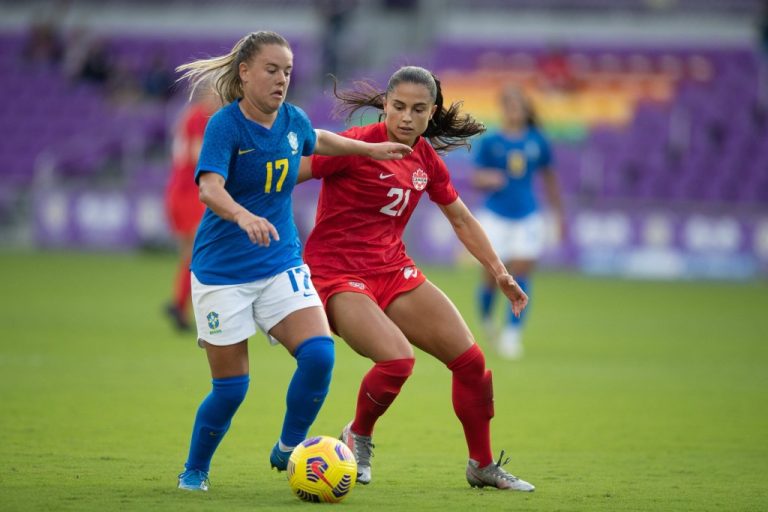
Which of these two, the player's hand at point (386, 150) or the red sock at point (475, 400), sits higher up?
the player's hand at point (386, 150)

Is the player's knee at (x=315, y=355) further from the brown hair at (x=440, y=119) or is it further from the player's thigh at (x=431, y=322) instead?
the brown hair at (x=440, y=119)

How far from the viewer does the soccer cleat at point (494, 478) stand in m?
6.50

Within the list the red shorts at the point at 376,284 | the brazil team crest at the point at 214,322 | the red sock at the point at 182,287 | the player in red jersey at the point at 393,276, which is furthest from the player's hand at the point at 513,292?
the red sock at the point at 182,287

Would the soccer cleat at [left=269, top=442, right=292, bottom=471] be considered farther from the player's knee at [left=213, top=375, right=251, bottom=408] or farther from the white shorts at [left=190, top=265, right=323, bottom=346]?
the white shorts at [left=190, top=265, right=323, bottom=346]

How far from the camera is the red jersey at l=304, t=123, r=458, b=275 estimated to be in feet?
22.1

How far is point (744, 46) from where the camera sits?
32.8 meters

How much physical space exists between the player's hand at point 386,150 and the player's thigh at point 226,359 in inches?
46.5

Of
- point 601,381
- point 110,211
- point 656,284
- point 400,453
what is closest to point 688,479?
point 400,453

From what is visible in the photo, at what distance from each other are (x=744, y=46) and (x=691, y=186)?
692 cm

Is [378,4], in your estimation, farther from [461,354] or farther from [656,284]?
[461,354]

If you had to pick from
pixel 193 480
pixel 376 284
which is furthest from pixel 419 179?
pixel 193 480

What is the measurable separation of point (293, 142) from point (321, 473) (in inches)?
A: 64.6

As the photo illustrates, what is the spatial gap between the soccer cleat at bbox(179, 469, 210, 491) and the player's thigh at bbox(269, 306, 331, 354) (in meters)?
0.77

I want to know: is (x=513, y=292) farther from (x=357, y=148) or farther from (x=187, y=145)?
(x=187, y=145)
